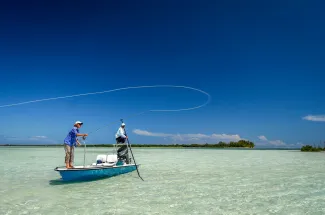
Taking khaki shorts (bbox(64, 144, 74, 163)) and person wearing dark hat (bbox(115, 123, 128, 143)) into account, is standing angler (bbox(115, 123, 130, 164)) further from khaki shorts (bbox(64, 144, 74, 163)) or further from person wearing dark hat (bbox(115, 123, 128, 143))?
khaki shorts (bbox(64, 144, 74, 163))

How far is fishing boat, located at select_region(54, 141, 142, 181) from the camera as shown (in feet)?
40.5

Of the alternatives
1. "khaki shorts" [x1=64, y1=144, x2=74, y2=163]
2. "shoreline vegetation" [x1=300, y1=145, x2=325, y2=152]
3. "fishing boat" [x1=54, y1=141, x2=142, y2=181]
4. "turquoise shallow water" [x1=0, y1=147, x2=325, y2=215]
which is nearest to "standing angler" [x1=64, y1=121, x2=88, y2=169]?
"khaki shorts" [x1=64, y1=144, x2=74, y2=163]

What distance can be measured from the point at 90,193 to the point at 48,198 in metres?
1.49

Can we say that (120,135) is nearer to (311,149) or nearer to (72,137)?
(72,137)

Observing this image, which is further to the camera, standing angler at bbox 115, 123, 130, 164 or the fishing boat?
standing angler at bbox 115, 123, 130, 164

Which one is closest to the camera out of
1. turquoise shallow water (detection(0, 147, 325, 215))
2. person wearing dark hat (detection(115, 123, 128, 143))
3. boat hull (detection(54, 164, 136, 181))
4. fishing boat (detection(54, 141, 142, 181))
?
turquoise shallow water (detection(0, 147, 325, 215))

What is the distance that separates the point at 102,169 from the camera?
13484 mm

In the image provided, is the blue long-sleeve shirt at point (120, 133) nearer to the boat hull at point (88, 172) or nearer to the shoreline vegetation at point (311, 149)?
the boat hull at point (88, 172)

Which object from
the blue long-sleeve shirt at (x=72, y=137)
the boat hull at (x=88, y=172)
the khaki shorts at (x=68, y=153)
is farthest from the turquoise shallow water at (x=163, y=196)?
the blue long-sleeve shirt at (x=72, y=137)

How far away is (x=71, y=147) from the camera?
13180 mm

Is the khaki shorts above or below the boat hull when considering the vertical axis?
above

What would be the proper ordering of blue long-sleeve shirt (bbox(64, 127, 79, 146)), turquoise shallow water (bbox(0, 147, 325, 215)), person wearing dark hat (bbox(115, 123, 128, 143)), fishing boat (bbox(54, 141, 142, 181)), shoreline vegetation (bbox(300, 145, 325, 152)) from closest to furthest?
1. turquoise shallow water (bbox(0, 147, 325, 215))
2. fishing boat (bbox(54, 141, 142, 181))
3. blue long-sleeve shirt (bbox(64, 127, 79, 146))
4. person wearing dark hat (bbox(115, 123, 128, 143))
5. shoreline vegetation (bbox(300, 145, 325, 152))

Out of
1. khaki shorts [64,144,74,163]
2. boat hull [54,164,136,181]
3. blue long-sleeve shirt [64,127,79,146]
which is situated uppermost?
blue long-sleeve shirt [64,127,79,146]

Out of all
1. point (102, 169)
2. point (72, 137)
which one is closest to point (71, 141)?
point (72, 137)
